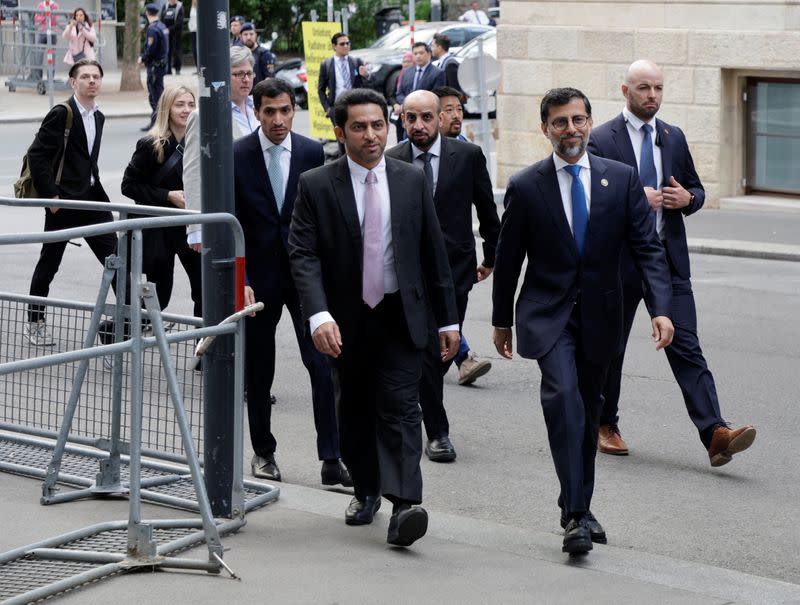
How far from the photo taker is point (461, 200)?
788cm

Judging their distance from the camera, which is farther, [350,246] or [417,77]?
[417,77]

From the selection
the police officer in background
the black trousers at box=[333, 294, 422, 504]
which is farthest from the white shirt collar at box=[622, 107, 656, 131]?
the police officer in background

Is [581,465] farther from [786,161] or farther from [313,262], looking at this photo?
[786,161]

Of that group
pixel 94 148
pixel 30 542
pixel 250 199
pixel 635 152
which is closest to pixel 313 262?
pixel 250 199

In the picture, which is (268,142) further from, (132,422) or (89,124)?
(89,124)

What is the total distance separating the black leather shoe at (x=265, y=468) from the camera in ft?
23.1

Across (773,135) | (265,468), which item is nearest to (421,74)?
(773,135)

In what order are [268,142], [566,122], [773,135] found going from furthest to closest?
[773,135]
[268,142]
[566,122]

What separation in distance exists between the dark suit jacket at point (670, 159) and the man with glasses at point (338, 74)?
14859 mm

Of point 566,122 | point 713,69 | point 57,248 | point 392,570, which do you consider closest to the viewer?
point 392,570

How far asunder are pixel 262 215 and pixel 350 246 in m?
Answer: 1.14

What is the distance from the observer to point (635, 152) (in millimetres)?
7605

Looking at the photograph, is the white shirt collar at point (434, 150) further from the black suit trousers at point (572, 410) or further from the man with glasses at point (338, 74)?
the man with glasses at point (338, 74)

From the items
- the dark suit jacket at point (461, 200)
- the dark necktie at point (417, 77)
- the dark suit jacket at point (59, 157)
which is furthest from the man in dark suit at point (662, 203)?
the dark necktie at point (417, 77)
